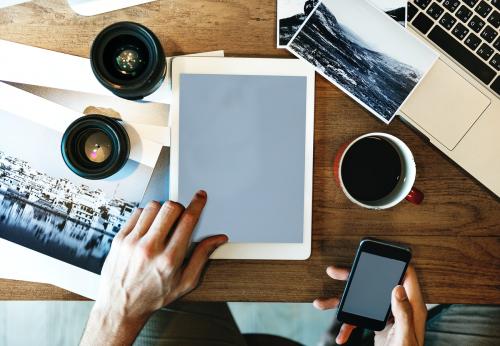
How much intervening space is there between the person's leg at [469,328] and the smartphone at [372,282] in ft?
0.89

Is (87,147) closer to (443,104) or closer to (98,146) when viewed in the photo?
(98,146)

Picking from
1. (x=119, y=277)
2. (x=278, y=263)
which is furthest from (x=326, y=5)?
(x=119, y=277)

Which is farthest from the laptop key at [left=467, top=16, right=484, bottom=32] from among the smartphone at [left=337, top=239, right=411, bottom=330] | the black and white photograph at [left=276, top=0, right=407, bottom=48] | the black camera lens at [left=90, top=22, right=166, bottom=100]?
the black camera lens at [left=90, top=22, right=166, bottom=100]

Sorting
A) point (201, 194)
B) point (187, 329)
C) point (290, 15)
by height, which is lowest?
point (187, 329)

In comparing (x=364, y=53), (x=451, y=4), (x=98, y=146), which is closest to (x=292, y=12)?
(x=364, y=53)

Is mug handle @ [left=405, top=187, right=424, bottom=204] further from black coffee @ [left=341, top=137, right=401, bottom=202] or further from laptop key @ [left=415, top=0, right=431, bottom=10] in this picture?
laptop key @ [left=415, top=0, right=431, bottom=10]

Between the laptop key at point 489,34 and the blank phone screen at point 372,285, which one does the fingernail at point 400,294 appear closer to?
the blank phone screen at point 372,285

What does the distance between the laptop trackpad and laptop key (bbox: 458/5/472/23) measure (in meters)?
0.07

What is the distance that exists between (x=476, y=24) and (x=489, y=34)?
2cm

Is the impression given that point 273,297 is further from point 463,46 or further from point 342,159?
point 463,46

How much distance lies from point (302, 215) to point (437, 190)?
0.19 metres

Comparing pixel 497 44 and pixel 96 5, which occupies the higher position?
pixel 497 44

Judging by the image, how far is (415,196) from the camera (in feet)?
2.20

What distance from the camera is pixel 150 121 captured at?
0.69m
